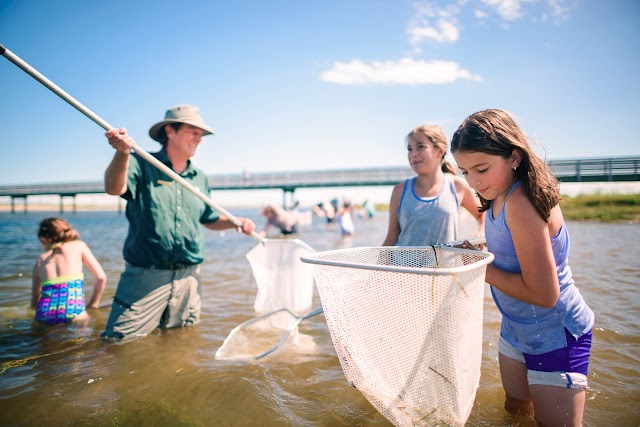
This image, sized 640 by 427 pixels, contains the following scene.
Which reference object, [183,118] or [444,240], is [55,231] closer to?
[183,118]

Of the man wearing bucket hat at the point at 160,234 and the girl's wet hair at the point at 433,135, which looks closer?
the girl's wet hair at the point at 433,135

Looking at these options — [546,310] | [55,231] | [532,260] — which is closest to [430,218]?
[546,310]

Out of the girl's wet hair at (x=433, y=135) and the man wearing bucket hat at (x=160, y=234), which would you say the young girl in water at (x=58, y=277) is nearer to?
the man wearing bucket hat at (x=160, y=234)

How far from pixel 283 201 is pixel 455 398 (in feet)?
115

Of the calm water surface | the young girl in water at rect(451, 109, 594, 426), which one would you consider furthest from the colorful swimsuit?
the young girl in water at rect(451, 109, 594, 426)

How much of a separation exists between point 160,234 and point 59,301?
192 centimetres

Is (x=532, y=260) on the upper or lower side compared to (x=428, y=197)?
lower

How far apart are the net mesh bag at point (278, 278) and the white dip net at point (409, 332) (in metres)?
2.07

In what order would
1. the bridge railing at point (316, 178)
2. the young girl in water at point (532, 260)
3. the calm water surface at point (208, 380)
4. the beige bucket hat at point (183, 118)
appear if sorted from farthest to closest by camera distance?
1. the bridge railing at point (316, 178)
2. the beige bucket hat at point (183, 118)
3. the calm water surface at point (208, 380)
4. the young girl in water at point (532, 260)

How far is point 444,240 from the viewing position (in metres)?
2.92

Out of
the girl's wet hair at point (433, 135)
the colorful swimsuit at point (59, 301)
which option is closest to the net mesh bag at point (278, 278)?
the girl's wet hair at point (433, 135)

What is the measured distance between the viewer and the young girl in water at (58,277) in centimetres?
408

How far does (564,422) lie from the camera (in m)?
1.66

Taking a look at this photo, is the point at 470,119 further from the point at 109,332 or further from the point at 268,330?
A: the point at 109,332
